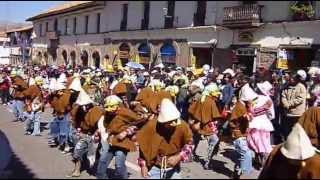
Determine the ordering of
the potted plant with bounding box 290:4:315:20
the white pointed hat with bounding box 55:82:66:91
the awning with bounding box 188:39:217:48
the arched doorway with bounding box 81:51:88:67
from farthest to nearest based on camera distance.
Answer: the arched doorway with bounding box 81:51:88:67 < the awning with bounding box 188:39:217:48 < the potted plant with bounding box 290:4:315:20 < the white pointed hat with bounding box 55:82:66:91

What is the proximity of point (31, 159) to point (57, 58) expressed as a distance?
37.4m

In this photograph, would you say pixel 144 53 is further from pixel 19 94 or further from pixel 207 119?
pixel 207 119

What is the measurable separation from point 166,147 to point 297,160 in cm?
179

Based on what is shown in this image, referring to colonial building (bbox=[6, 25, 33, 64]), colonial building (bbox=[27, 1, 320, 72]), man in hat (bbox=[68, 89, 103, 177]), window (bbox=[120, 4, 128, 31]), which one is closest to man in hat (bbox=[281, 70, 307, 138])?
colonial building (bbox=[27, 1, 320, 72])

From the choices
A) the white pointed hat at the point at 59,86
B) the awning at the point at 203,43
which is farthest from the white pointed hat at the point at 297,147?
the awning at the point at 203,43

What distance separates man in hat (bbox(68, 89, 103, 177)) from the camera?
8.68m

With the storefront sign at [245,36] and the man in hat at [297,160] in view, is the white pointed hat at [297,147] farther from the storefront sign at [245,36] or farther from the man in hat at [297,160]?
the storefront sign at [245,36]

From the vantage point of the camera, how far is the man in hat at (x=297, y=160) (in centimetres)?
503

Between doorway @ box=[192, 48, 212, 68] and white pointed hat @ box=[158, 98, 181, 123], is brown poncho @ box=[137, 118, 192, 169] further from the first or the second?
doorway @ box=[192, 48, 212, 68]

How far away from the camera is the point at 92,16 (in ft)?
121

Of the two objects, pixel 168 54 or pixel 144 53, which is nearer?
pixel 168 54

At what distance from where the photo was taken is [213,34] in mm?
22984

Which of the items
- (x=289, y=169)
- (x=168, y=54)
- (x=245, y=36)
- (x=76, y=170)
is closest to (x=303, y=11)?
(x=245, y=36)

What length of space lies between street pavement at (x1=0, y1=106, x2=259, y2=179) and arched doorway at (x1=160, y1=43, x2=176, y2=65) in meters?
13.7
